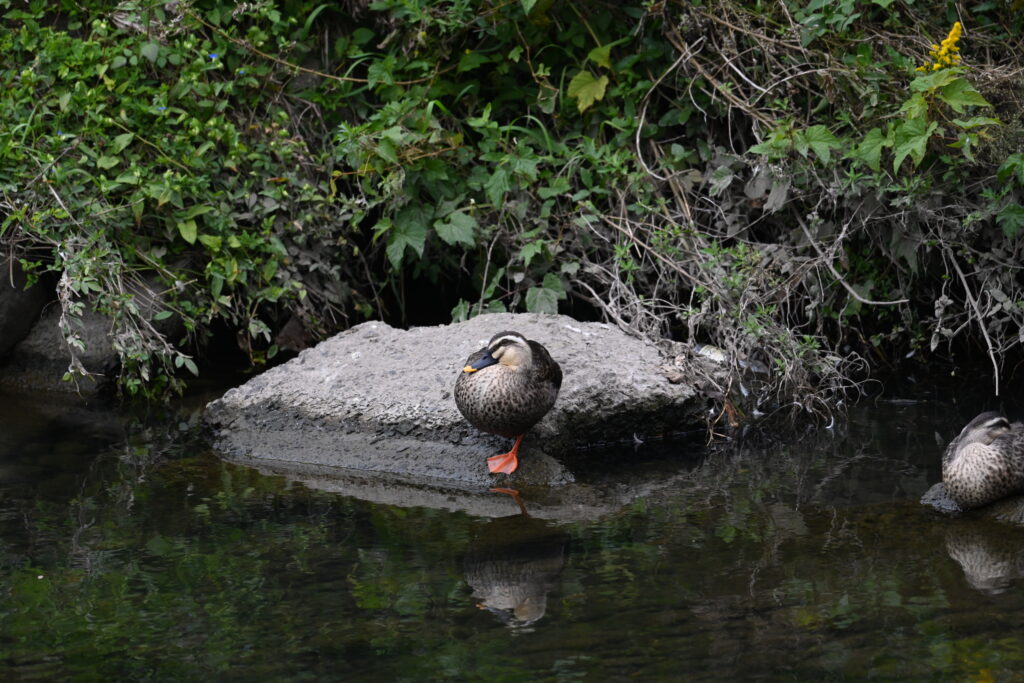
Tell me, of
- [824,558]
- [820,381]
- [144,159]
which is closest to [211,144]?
[144,159]

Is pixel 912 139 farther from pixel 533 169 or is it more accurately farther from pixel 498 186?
pixel 498 186

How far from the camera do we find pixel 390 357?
682cm

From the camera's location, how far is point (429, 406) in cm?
632

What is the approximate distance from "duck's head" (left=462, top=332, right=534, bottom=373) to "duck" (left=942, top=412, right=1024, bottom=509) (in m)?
2.08

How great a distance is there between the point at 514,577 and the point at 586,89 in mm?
4084

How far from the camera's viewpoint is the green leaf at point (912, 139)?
20.9ft

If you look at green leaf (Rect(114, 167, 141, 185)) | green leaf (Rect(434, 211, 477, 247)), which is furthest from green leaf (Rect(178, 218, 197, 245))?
green leaf (Rect(434, 211, 477, 247))

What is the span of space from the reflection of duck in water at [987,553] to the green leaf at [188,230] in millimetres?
4697

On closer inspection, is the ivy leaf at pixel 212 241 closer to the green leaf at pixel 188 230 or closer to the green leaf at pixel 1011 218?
the green leaf at pixel 188 230

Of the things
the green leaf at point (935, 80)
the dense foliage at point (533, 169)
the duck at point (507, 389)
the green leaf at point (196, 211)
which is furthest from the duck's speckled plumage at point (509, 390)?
the green leaf at point (935, 80)

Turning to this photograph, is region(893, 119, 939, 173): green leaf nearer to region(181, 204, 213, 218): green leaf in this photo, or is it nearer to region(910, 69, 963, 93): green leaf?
region(910, 69, 963, 93): green leaf

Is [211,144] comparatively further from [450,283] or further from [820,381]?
[820,381]

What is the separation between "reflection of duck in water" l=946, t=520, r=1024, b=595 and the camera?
177 inches

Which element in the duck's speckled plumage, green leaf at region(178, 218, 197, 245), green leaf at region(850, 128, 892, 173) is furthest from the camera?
green leaf at region(178, 218, 197, 245)
